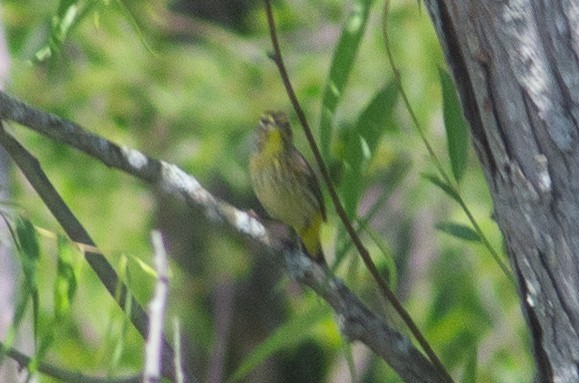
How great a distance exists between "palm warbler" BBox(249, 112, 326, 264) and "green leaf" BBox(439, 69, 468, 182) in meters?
1.35

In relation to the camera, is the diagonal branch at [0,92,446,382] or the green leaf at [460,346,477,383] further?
the green leaf at [460,346,477,383]

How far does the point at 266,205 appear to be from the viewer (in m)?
3.67

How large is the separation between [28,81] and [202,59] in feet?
2.72

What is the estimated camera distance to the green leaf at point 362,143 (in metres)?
2.07

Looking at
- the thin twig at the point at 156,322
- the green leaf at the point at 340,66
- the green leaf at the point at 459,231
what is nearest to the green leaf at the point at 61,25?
the green leaf at the point at 340,66

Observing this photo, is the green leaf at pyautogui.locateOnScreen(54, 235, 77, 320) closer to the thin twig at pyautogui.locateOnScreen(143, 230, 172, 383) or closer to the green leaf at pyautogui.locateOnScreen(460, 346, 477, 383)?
the green leaf at pyautogui.locateOnScreen(460, 346, 477, 383)

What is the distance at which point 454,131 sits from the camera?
6.80ft

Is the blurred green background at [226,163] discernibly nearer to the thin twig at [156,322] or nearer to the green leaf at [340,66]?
the green leaf at [340,66]

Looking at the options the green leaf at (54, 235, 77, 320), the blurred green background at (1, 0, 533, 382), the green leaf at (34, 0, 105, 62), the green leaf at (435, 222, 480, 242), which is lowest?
the blurred green background at (1, 0, 533, 382)

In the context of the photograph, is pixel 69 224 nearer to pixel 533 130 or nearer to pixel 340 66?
pixel 340 66

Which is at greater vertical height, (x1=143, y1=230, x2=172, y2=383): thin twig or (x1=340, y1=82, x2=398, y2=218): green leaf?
(x1=143, y1=230, x2=172, y2=383): thin twig

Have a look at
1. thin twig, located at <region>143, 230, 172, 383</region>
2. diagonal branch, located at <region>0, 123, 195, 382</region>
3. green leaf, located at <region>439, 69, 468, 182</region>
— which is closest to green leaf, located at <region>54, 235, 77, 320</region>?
diagonal branch, located at <region>0, 123, 195, 382</region>

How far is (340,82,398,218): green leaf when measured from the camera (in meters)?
2.07

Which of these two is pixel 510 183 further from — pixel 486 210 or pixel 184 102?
pixel 184 102
